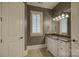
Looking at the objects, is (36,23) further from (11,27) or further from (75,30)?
(75,30)

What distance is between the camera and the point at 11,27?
3.38m

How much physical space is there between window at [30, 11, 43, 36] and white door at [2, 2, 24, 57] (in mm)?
2470

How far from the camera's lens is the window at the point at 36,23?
6.03m

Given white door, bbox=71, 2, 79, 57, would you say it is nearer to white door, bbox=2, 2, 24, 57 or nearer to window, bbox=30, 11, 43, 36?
white door, bbox=2, 2, 24, 57

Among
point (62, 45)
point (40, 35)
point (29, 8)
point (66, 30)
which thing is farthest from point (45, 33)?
point (62, 45)

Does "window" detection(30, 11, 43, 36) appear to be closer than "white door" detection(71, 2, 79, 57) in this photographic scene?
No

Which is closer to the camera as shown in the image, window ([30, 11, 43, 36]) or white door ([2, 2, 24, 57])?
white door ([2, 2, 24, 57])

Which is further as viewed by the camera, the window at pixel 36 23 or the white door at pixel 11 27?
the window at pixel 36 23

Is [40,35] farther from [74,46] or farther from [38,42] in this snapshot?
[74,46]

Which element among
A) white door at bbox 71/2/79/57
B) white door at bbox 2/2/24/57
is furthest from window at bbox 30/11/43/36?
white door at bbox 71/2/79/57

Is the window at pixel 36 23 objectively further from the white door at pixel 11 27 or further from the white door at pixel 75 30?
the white door at pixel 75 30

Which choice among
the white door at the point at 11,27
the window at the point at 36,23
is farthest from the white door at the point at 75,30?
the window at the point at 36,23

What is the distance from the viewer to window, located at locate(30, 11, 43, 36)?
6031 mm

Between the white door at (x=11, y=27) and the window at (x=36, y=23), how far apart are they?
2.47 metres
